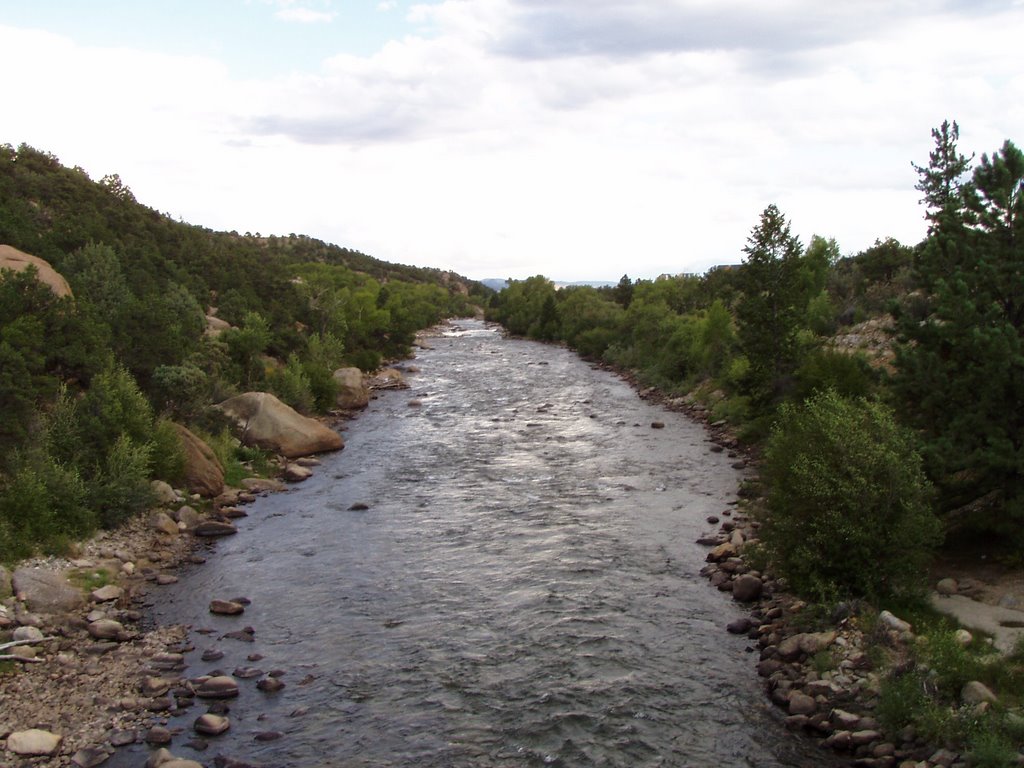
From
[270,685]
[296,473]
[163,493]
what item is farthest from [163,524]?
[270,685]

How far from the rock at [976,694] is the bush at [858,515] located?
157 inches

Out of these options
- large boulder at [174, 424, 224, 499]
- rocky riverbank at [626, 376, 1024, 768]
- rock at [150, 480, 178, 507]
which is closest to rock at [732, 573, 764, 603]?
rocky riverbank at [626, 376, 1024, 768]

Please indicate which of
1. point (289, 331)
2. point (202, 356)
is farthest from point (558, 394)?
point (202, 356)

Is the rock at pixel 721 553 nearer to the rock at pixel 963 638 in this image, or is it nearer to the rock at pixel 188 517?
the rock at pixel 963 638

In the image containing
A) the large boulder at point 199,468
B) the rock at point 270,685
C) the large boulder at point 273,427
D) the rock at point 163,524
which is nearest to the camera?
the rock at point 270,685

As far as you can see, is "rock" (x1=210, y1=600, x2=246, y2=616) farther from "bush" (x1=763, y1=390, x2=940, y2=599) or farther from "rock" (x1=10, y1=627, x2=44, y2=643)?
"bush" (x1=763, y1=390, x2=940, y2=599)

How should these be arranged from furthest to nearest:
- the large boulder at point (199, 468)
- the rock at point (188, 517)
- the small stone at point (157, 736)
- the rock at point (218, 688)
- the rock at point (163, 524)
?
the large boulder at point (199, 468) → the rock at point (188, 517) → the rock at point (163, 524) → the rock at point (218, 688) → the small stone at point (157, 736)

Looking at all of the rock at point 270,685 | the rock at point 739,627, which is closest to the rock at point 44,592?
the rock at point 270,685

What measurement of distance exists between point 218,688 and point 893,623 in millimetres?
13144

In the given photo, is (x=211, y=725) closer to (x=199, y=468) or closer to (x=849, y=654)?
(x=849, y=654)

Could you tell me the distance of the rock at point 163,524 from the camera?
24281 mm

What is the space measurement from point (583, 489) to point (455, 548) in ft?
25.9

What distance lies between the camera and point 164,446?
27.1 metres

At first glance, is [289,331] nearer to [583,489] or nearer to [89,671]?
[583,489]
